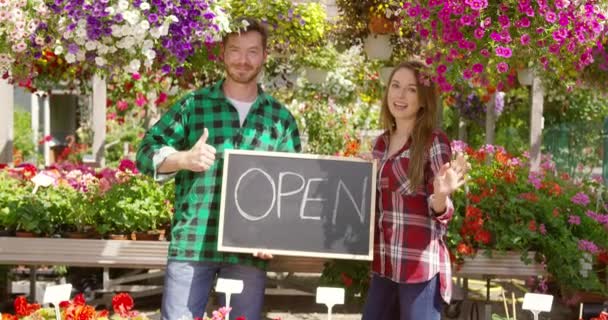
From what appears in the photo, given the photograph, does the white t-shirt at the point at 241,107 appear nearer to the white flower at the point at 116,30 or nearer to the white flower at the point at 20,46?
the white flower at the point at 116,30

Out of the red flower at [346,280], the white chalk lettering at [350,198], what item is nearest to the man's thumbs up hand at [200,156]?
the white chalk lettering at [350,198]

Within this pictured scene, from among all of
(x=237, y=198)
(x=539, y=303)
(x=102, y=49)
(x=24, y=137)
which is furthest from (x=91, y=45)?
(x=24, y=137)

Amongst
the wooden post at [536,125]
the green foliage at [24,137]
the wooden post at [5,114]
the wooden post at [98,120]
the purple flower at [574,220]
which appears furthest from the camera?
the green foliage at [24,137]

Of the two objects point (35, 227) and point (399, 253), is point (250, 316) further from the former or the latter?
point (35, 227)

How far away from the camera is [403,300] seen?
6.55 feet

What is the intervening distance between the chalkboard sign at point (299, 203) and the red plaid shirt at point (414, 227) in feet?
0.22

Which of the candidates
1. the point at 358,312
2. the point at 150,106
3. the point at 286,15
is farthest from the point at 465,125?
the point at 286,15

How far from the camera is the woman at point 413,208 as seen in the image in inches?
76.7

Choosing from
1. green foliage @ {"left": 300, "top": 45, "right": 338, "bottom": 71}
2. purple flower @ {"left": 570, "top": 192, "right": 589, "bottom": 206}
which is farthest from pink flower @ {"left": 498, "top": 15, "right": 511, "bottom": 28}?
green foliage @ {"left": 300, "top": 45, "right": 338, "bottom": 71}

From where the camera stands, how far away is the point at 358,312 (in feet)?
14.7

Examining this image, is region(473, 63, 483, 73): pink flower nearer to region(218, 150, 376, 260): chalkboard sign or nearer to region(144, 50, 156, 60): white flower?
region(218, 150, 376, 260): chalkboard sign

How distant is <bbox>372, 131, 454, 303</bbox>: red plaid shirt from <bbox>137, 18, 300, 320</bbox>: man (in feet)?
1.17

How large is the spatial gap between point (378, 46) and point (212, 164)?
252 centimetres

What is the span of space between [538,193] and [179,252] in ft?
6.17
